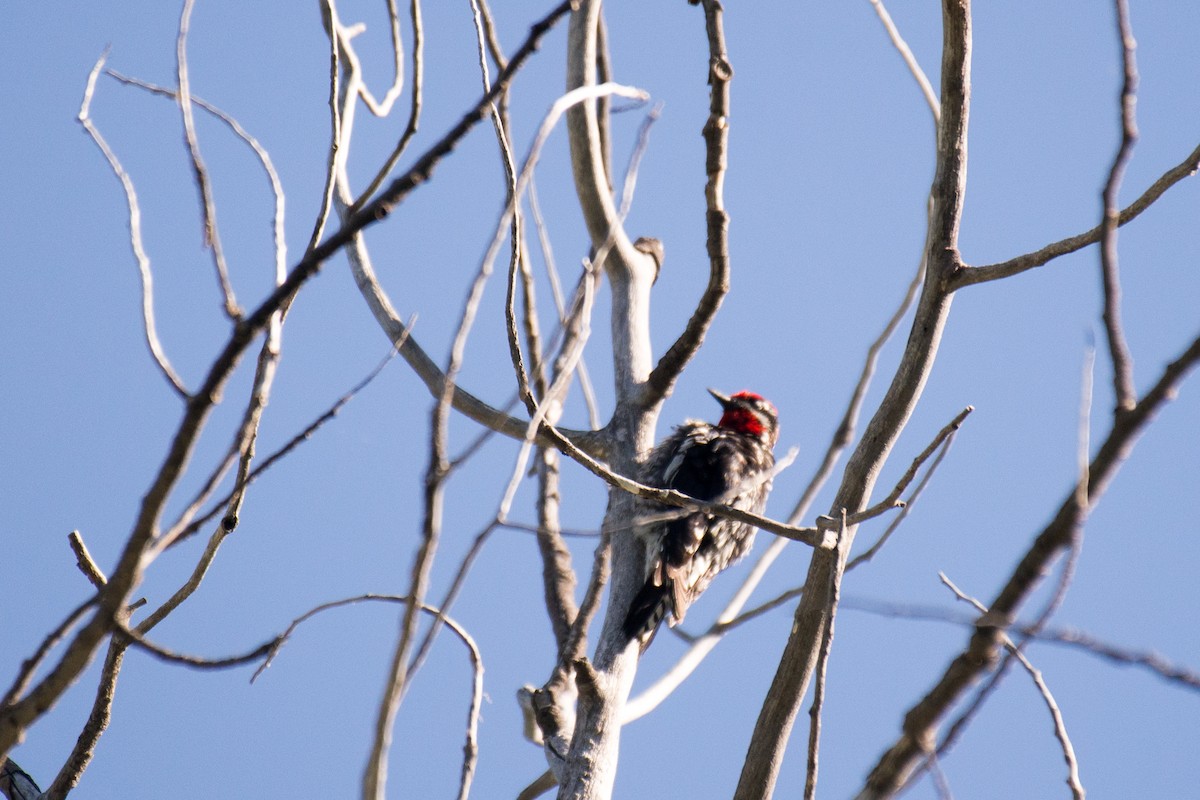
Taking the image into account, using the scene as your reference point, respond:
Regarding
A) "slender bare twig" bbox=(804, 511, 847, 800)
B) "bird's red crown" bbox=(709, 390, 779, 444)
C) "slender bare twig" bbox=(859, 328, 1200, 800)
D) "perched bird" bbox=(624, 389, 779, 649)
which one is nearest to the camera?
"slender bare twig" bbox=(859, 328, 1200, 800)

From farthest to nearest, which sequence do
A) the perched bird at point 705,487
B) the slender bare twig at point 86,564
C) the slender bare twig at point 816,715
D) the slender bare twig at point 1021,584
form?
1. the perched bird at point 705,487
2. the slender bare twig at point 86,564
3. the slender bare twig at point 816,715
4. the slender bare twig at point 1021,584

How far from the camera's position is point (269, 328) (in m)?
1.92

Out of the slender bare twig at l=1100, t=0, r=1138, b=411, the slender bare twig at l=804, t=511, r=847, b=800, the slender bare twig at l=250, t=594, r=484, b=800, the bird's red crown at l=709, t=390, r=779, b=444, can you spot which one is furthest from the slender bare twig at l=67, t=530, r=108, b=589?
the bird's red crown at l=709, t=390, r=779, b=444

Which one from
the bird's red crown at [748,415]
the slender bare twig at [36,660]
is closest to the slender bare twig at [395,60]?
the slender bare twig at [36,660]

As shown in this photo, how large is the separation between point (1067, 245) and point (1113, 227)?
110cm

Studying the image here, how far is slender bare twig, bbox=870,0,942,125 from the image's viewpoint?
3.17 metres

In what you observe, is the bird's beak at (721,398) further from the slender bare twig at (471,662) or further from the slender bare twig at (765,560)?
the slender bare twig at (471,662)

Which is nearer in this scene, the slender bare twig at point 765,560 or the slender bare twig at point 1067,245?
the slender bare twig at point 1067,245

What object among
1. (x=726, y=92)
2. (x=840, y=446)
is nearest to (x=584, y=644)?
(x=840, y=446)

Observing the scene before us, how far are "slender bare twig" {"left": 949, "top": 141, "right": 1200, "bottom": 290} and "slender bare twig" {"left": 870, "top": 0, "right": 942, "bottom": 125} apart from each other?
63cm

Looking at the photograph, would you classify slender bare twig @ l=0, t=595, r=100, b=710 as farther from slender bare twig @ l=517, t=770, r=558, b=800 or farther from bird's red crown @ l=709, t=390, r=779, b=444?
bird's red crown @ l=709, t=390, r=779, b=444

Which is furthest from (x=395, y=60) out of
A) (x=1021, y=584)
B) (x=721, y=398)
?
(x=721, y=398)

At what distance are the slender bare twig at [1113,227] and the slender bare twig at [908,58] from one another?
1.64m

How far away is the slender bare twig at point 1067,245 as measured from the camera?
2303mm
